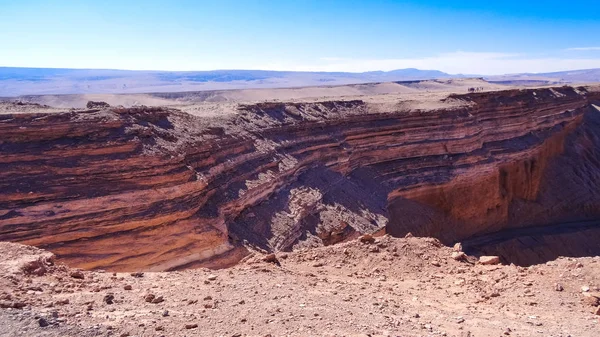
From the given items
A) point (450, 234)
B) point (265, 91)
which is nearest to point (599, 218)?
point (450, 234)

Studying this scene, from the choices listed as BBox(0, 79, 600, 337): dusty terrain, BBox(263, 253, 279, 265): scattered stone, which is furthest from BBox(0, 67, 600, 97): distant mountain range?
BBox(263, 253, 279, 265): scattered stone

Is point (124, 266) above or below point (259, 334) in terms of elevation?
below

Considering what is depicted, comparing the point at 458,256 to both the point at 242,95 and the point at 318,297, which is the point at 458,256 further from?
the point at 242,95

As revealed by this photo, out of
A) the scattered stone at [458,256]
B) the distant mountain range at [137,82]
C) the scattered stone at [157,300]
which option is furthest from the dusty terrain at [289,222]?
the distant mountain range at [137,82]

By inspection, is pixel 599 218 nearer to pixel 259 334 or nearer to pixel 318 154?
pixel 318 154

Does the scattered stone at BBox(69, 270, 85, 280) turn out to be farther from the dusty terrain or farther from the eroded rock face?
the eroded rock face

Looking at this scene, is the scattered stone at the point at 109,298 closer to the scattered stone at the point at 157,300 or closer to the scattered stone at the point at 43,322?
the scattered stone at the point at 157,300
